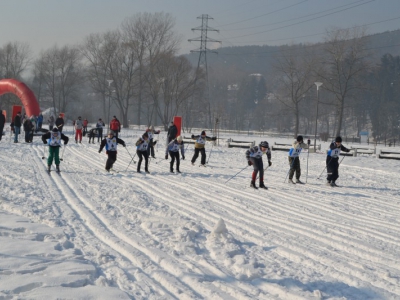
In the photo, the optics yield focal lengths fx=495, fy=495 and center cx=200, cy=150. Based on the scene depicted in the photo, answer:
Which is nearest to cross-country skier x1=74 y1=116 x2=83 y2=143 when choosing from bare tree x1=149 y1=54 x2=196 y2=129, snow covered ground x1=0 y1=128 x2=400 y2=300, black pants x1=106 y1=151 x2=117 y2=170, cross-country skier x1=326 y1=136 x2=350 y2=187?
black pants x1=106 y1=151 x2=117 y2=170

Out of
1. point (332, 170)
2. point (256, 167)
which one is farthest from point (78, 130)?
point (332, 170)

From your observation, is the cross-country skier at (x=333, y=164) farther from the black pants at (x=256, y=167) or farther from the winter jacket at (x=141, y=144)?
the winter jacket at (x=141, y=144)

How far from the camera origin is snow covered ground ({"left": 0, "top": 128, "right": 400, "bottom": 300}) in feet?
19.2

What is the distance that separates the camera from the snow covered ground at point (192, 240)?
584 cm

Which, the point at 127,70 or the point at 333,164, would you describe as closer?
the point at 333,164

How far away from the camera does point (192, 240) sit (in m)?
7.98

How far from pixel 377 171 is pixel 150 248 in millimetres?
16895

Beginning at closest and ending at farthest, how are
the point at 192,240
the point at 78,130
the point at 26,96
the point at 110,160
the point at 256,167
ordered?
the point at 192,240 < the point at 256,167 < the point at 110,160 < the point at 78,130 < the point at 26,96

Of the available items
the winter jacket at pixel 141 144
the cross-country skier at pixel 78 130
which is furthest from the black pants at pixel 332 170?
the cross-country skier at pixel 78 130

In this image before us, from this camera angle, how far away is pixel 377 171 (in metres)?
21.9

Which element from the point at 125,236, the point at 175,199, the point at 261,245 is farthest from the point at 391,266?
the point at 175,199

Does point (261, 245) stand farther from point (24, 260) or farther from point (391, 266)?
point (24, 260)

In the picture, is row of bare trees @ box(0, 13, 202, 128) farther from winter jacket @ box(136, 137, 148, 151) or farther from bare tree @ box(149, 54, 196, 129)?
winter jacket @ box(136, 137, 148, 151)

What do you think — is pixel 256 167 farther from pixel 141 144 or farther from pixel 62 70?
pixel 62 70
